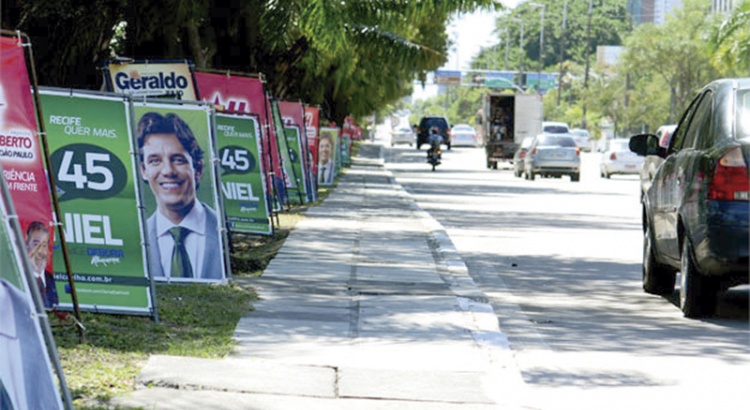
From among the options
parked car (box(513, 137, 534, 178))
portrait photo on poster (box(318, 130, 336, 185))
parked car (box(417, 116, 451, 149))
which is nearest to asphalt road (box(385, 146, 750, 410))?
portrait photo on poster (box(318, 130, 336, 185))

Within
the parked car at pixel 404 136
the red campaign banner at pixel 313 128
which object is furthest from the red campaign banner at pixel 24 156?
the parked car at pixel 404 136

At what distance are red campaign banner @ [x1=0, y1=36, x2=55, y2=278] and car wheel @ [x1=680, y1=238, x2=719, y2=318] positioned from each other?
16.1 feet

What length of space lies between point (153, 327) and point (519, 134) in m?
57.9

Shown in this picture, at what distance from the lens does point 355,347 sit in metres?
9.77

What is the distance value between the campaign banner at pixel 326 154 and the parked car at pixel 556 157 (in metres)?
12.1

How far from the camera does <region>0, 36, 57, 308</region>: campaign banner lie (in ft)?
28.1

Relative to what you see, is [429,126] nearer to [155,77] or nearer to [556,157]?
[556,157]

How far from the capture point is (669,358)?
994cm

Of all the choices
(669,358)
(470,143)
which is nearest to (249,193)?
(669,358)

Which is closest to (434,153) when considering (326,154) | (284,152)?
(326,154)

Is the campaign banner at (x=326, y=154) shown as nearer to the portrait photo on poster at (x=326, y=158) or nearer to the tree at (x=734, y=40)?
the portrait photo on poster at (x=326, y=158)

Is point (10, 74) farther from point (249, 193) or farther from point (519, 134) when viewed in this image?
point (519, 134)

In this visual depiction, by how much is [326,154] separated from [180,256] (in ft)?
77.7

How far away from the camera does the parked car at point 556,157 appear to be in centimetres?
4747
